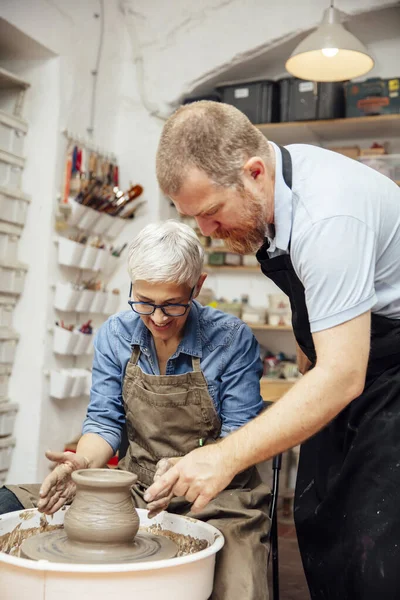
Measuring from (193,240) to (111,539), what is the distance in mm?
903

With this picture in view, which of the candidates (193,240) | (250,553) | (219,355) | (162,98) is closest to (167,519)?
(250,553)

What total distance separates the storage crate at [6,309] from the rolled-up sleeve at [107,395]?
2062 mm

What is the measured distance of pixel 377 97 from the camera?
4.59 meters

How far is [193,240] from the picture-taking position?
210 cm

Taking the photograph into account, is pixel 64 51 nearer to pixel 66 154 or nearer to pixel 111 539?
pixel 66 154

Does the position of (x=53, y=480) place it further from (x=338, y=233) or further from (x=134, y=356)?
(x=338, y=233)

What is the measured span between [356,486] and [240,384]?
48 cm

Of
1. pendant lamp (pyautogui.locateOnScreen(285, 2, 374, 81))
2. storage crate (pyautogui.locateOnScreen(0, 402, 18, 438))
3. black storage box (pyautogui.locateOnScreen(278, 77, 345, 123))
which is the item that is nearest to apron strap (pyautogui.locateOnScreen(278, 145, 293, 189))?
pendant lamp (pyautogui.locateOnScreen(285, 2, 374, 81))

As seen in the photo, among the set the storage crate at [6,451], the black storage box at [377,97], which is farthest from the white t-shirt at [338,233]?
the black storage box at [377,97]

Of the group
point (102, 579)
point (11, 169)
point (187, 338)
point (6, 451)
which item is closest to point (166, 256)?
point (187, 338)

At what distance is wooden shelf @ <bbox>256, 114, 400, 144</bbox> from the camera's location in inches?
183

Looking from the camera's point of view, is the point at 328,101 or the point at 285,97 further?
the point at 285,97

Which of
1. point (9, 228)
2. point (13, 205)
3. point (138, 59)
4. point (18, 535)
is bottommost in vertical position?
point (18, 535)

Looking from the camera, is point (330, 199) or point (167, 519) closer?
point (330, 199)
